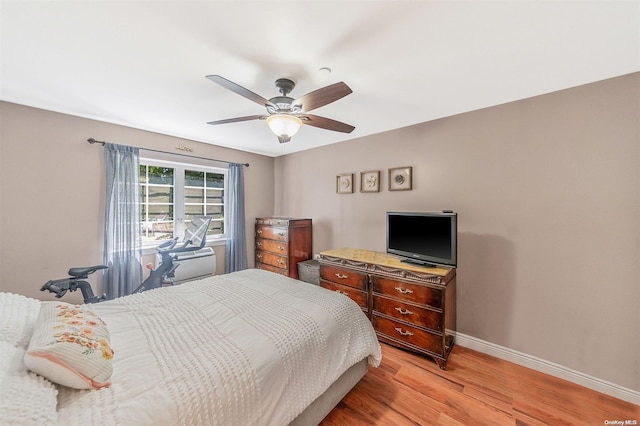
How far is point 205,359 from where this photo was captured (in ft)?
3.76

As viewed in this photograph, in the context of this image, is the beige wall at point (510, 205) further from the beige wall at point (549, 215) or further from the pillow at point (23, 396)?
the pillow at point (23, 396)

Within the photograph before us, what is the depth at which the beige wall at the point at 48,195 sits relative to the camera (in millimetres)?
2381

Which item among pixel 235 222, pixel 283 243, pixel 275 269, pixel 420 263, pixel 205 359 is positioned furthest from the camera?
pixel 235 222

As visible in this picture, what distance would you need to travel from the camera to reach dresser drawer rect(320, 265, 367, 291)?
2.69 m

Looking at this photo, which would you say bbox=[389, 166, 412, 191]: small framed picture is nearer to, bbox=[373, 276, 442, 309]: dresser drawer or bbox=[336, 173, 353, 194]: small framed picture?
bbox=[336, 173, 353, 194]: small framed picture

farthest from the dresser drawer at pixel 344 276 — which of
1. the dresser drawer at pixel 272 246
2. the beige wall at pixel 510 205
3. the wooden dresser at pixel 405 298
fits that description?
the dresser drawer at pixel 272 246

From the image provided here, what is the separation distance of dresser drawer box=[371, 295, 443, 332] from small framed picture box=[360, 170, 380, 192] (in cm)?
145

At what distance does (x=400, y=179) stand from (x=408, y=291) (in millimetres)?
1391

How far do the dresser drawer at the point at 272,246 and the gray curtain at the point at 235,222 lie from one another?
27 centimetres

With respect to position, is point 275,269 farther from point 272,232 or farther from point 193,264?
point 193,264

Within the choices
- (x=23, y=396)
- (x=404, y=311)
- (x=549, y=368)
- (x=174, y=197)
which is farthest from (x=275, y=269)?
(x=549, y=368)

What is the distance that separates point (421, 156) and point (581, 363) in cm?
233

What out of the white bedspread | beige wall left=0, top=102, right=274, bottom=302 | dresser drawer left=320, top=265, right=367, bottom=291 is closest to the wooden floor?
the white bedspread

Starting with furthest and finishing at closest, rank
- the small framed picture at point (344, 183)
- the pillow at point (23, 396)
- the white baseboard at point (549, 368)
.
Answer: the small framed picture at point (344, 183) < the white baseboard at point (549, 368) < the pillow at point (23, 396)
